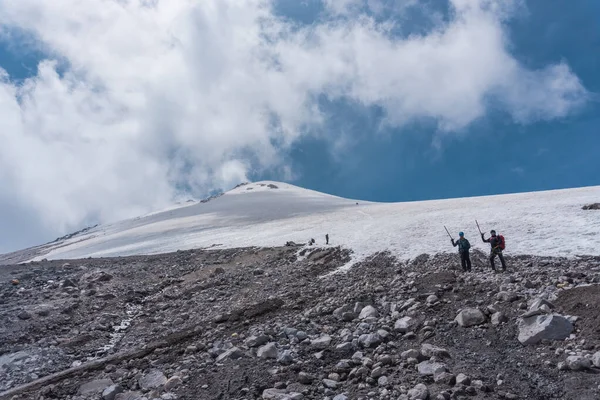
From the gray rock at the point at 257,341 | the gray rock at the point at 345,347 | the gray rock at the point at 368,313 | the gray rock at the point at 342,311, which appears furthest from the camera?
the gray rock at the point at 342,311

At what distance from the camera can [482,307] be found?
1217cm

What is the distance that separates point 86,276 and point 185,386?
49.0 ft

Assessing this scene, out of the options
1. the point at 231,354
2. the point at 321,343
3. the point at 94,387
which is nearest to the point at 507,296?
the point at 321,343

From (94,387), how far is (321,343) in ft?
18.8

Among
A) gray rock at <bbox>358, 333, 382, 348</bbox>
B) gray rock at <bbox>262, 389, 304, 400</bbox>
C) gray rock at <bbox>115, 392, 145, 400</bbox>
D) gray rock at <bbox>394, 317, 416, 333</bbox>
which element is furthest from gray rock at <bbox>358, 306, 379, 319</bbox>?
gray rock at <bbox>115, 392, 145, 400</bbox>

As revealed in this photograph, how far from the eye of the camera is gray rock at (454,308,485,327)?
1136cm

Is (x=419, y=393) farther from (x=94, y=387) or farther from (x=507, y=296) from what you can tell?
(x=94, y=387)

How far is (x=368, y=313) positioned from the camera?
13.1 m

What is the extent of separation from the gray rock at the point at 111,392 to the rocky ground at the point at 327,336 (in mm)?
28

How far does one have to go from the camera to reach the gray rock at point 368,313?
13041 mm

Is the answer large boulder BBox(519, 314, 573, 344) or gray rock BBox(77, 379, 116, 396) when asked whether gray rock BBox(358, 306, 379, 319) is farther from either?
gray rock BBox(77, 379, 116, 396)

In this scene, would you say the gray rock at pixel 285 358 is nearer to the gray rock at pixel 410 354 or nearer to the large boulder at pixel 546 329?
the gray rock at pixel 410 354

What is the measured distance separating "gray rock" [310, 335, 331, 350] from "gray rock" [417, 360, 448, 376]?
104 inches

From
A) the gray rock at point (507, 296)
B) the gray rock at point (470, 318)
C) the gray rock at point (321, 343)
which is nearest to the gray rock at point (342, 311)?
the gray rock at point (321, 343)
